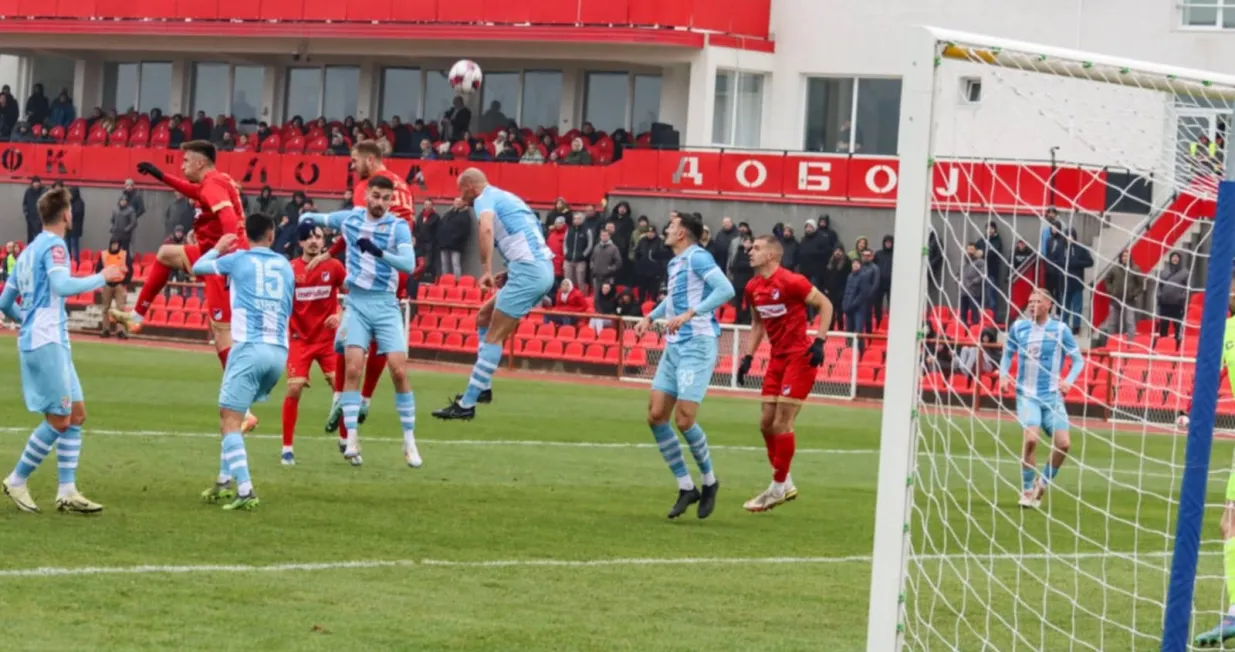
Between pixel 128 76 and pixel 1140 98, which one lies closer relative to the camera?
pixel 1140 98

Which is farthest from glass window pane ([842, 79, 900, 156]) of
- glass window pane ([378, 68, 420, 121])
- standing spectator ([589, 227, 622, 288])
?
glass window pane ([378, 68, 420, 121])

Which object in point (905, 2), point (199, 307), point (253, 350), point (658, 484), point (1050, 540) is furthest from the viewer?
point (905, 2)

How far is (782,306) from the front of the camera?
1491 centimetres

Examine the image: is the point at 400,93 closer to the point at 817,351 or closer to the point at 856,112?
the point at 856,112

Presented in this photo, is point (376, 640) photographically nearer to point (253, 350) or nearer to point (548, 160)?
point (253, 350)

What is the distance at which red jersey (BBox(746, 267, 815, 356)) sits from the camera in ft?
48.6

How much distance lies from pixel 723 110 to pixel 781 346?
2509 centimetres

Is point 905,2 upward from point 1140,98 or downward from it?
upward

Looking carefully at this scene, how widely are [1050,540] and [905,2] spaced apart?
83.0 ft

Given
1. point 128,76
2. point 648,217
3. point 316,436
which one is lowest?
point 316,436

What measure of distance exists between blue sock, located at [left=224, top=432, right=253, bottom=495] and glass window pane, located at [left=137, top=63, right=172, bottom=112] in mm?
36882

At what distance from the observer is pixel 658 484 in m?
16.0


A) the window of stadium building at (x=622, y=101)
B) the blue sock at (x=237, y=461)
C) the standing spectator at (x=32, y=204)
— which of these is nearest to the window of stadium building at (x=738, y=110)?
the window of stadium building at (x=622, y=101)

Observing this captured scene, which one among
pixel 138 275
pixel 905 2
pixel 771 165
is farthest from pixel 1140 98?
pixel 138 275
